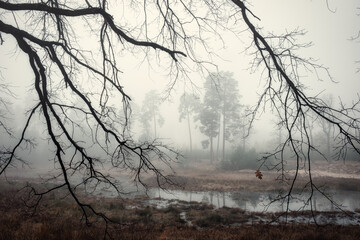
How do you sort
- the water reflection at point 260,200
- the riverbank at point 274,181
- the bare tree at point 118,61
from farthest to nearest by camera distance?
the riverbank at point 274,181 < the water reflection at point 260,200 < the bare tree at point 118,61

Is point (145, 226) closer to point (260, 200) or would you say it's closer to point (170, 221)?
point (170, 221)

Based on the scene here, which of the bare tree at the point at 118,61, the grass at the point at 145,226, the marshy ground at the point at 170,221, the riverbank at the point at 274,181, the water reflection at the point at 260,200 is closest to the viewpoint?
the bare tree at the point at 118,61

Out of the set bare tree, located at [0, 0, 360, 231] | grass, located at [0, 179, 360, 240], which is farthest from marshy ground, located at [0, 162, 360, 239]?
bare tree, located at [0, 0, 360, 231]

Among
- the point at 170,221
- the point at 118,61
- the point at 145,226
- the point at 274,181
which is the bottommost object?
the point at 170,221

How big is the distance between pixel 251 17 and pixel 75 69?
2.83 meters

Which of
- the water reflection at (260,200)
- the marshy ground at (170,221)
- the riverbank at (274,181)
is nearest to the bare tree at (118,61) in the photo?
the marshy ground at (170,221)

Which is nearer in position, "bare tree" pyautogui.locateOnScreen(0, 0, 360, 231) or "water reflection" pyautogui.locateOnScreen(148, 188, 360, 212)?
"bare tree" pyautogui.locateOnScreen(0, 0, 360, 231)

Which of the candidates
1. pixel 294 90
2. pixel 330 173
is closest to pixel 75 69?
pixel 294 90

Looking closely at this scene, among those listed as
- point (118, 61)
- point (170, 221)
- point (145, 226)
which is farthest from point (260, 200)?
point (118, 61)

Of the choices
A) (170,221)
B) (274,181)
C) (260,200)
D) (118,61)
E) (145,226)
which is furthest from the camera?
(274,181)

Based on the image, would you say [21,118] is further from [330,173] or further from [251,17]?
[251,17]

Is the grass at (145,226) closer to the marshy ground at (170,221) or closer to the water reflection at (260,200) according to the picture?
the marshy ground at (170,221)

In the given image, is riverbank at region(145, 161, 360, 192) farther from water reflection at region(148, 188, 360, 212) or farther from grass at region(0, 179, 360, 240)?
grass at region(0, 179, 360, 240)

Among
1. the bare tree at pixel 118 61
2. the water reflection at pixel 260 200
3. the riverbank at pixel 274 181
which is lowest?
the water reflection at pixel 260 200
